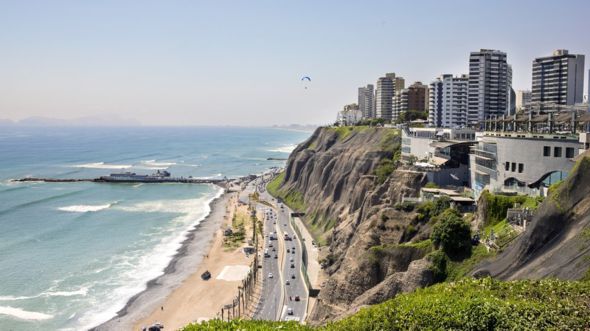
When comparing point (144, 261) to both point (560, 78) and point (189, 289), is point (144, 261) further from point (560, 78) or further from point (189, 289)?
point (560, 78)

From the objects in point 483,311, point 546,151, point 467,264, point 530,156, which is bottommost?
point 467,264

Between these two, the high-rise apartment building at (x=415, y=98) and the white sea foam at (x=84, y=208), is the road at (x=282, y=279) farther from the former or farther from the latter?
the high-rise apartment building at (x=415, y=98)

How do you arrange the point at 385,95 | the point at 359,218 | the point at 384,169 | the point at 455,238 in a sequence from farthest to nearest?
the point at 385,95 → the point at 384,169 → the point at 359,218 → the point at 455,238

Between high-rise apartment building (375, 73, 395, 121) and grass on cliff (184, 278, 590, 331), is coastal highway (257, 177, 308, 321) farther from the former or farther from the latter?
high-rise apartment building (375, 73, 395, 121)

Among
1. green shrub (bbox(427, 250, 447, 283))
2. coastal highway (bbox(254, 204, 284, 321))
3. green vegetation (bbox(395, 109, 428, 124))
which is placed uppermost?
green vegetation (bbox(395, 109, 428, 124))

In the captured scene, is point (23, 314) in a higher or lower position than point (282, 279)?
lower

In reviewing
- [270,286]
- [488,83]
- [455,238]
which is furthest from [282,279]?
[488,83]

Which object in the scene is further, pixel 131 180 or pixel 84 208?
pixel 131 180

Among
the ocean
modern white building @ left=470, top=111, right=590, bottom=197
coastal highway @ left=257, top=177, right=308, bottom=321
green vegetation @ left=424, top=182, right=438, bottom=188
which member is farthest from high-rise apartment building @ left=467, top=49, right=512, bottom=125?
the ocean
